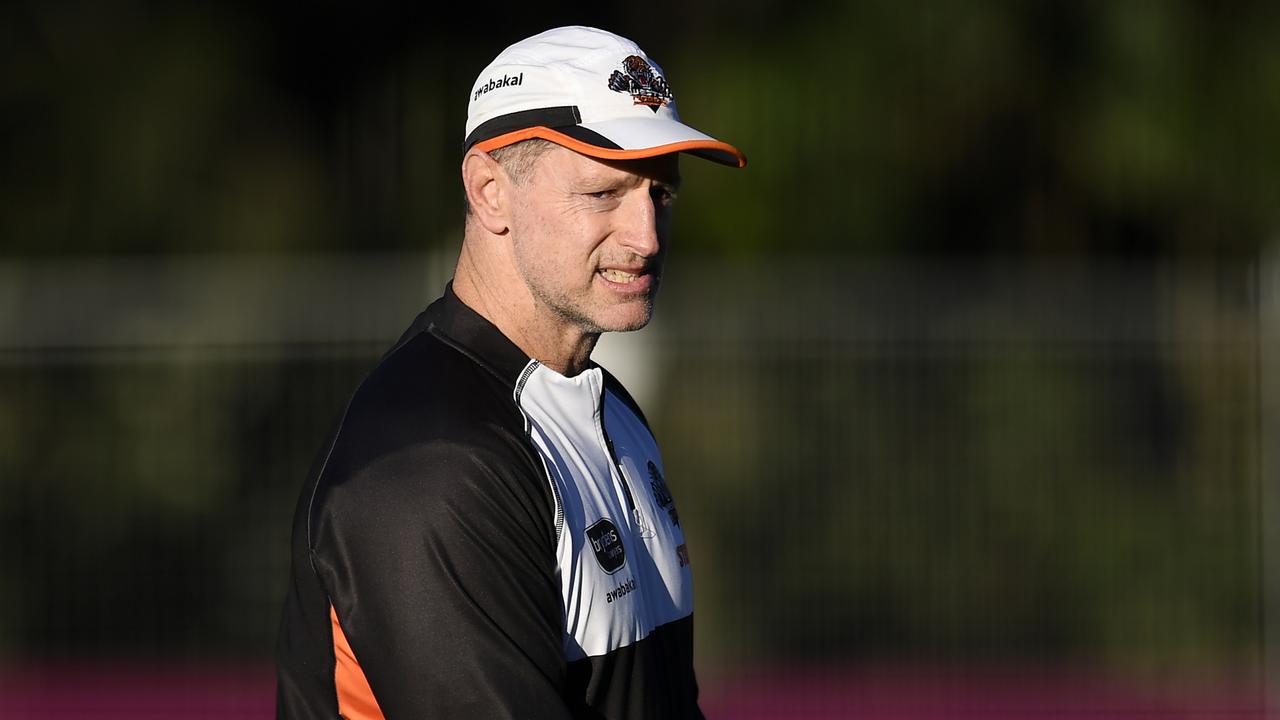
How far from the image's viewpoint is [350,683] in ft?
8.04

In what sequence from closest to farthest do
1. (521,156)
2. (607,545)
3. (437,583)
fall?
(437,583) < (607,545) < (521,156)

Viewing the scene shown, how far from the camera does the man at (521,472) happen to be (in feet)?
7.59

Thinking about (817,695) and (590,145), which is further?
(817,695)

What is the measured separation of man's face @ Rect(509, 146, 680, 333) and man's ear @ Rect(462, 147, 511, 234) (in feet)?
0.09

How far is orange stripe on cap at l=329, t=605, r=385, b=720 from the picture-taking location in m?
2.42

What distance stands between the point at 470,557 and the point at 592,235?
61 cm

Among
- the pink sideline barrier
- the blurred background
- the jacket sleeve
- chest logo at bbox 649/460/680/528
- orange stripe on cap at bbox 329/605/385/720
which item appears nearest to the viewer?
the jacket sleeve

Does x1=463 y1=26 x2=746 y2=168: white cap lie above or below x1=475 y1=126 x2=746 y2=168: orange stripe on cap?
above

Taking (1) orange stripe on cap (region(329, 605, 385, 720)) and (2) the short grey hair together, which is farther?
(2) the short grey hair

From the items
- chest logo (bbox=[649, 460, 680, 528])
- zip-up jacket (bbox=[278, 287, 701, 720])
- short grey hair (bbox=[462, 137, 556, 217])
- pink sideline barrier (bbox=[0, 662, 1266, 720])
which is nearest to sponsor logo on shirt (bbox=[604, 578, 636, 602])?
zip-up jacket (bbox=[278, 287, 701, 720])

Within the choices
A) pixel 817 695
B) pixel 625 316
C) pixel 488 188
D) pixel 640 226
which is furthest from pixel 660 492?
pixel 817 695

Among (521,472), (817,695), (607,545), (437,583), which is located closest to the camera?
(437,583)

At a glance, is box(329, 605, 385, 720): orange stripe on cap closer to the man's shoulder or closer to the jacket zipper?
the man's shoulder

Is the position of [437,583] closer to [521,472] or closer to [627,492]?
[521,472]
